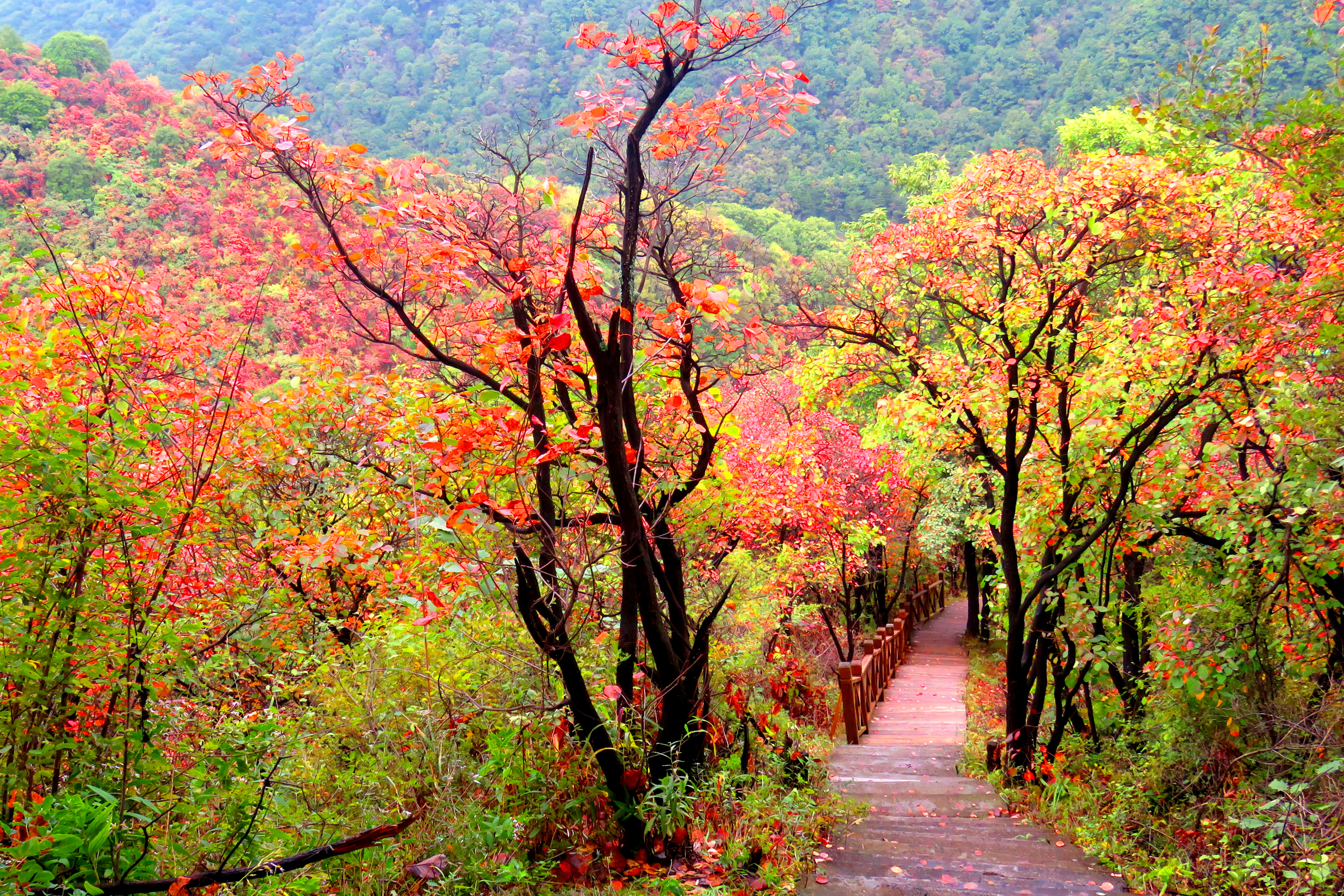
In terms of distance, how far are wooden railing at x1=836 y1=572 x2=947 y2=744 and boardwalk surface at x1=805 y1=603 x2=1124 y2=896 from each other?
0.95 feet

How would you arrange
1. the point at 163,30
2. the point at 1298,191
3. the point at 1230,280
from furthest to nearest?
the point at 163,30, the point at 1230,280, the point at 1298,191

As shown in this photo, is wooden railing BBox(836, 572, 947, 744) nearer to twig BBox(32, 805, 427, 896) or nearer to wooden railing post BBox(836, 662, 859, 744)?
wooden railing post BBox(836, 662, 859, 744)

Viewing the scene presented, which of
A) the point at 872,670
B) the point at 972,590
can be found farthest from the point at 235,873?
the point at 972,590

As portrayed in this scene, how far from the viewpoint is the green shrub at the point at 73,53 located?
110 feet

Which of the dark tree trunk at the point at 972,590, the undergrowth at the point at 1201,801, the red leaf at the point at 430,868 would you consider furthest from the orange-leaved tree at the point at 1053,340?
the dark tree trunk at the point at 972,590

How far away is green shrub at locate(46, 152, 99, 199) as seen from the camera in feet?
86.9

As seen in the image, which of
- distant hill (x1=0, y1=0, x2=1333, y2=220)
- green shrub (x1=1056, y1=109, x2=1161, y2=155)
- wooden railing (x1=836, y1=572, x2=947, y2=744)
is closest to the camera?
wooden railing (x1=836, y1=572, x2=947, y2=744)

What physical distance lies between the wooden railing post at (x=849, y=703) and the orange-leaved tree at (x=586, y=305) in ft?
16.4

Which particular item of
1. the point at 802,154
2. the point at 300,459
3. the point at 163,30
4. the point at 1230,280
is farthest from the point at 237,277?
the point at 163,30

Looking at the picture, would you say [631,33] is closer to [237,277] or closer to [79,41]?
[237,277]

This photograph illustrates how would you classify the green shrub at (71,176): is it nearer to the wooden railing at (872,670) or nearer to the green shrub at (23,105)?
the green shrub at (23,105)

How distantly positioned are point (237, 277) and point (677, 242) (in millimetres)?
23736

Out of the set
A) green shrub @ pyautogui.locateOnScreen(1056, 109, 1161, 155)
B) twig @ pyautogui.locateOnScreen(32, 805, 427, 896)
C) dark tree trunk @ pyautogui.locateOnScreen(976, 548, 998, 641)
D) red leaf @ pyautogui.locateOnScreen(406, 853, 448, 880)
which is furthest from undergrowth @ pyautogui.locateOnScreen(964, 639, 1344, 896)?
green shrub @ pyautogui.locateOnScreen(1056, 109, 1161, 155)

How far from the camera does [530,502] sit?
3.77 meters
